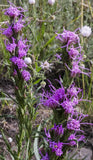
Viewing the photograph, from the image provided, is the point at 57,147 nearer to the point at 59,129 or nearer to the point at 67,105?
the point at 59,129

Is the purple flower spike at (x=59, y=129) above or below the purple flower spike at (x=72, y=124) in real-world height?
below

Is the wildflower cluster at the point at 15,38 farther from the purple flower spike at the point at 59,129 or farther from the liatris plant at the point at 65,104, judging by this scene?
the purple flower spike at the point at 59,129

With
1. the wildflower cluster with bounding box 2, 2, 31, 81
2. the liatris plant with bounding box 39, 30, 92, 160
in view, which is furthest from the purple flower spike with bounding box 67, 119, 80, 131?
the wildflower cluster with bounding box 2, 2, 31, 81

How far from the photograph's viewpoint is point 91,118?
74.1 inches

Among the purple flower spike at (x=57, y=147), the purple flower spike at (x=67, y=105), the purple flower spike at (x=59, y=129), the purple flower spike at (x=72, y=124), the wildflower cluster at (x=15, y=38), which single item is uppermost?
the wildflower cluster at (x=15, y=38)

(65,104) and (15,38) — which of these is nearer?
(65,104)

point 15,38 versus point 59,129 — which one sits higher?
point 15,38

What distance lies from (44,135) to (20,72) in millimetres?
314

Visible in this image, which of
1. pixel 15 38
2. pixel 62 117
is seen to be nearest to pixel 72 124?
pixel 62 117

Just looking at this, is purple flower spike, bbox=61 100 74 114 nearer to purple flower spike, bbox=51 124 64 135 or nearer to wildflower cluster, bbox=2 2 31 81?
purple flower spike, bbox=51 124 64 135

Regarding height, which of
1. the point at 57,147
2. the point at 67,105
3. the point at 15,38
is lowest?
the point at 57,147

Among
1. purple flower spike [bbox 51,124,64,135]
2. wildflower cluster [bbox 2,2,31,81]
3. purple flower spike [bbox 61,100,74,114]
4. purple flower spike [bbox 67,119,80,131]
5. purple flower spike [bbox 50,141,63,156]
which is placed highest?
wildflower cluster [bbox 2,2,31,81]

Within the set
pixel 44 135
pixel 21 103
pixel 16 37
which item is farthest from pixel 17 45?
pixel 44 135

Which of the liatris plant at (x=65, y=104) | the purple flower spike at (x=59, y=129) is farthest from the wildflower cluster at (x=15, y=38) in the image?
the purple flower spike at (x=59, y=129)
